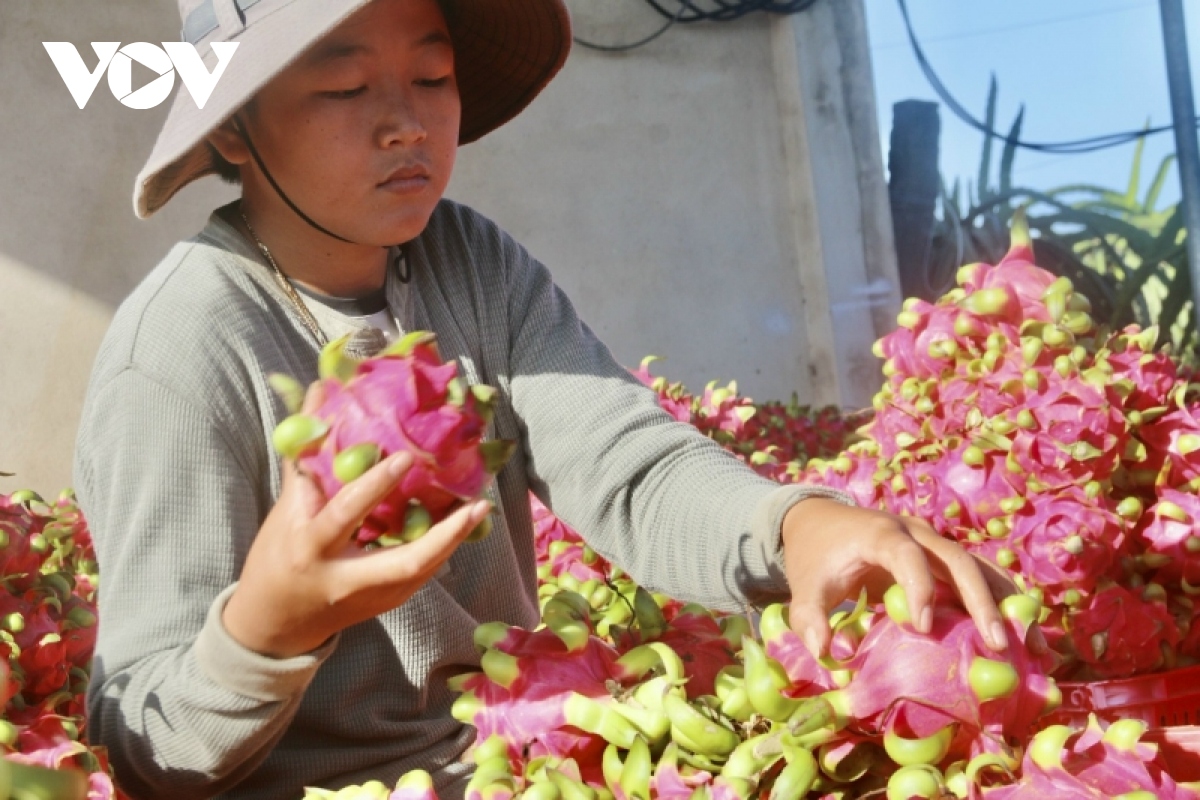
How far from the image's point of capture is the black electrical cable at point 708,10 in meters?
4.17

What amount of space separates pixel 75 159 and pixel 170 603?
2335mm

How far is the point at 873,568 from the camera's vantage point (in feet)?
3.61

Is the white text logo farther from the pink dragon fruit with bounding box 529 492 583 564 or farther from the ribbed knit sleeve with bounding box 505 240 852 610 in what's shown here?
the ribbed knit sleeve with bounding box 505 240 852 610

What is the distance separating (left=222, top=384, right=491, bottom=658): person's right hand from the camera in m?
0.88

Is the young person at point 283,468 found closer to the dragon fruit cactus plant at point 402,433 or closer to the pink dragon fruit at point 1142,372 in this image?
the dragon fruit cactus plant at point 402,433

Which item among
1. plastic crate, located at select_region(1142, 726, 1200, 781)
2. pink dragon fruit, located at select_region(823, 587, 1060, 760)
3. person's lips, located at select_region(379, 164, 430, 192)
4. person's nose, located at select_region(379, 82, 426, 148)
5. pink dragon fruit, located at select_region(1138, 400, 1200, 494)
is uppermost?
person's nose, located at select_region(379, 82, 426, 148)

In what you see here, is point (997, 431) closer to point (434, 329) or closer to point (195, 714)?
point (434, 329)

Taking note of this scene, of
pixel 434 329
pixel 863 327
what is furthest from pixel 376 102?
pixel 863 327

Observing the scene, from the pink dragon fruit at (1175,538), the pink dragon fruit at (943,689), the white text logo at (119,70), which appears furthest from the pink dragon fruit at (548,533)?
the white text logo at (119,70)

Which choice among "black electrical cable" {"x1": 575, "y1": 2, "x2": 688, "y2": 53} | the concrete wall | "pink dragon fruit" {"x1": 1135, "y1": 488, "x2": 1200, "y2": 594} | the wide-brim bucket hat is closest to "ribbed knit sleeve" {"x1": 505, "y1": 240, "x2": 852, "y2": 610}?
the wide-brim bucket hat

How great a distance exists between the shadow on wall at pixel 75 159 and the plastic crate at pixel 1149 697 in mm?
2593

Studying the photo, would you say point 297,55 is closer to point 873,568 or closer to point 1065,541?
point 873,568

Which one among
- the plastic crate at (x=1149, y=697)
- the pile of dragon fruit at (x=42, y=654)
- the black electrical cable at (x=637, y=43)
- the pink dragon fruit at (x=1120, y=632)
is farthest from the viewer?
the black electrical cable at (x=637, y=43)

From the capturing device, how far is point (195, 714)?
117 cm
